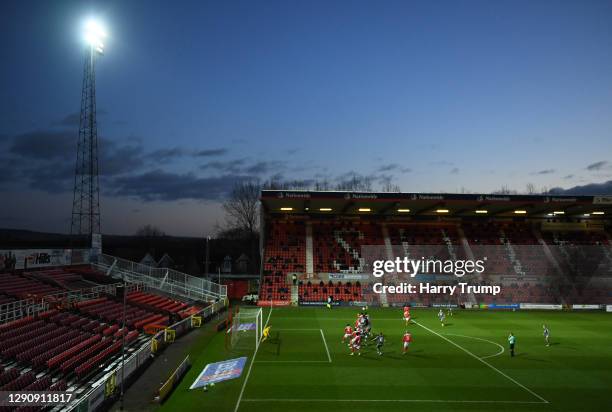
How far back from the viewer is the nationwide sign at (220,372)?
65.9 ft

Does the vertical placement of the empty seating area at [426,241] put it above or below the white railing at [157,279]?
above

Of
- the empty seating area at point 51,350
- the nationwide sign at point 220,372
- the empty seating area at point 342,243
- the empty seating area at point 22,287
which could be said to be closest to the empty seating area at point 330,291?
the empty seating area at point 342,243

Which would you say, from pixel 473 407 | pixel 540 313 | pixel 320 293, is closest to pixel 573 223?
pixel 540 313

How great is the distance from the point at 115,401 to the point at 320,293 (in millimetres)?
33719

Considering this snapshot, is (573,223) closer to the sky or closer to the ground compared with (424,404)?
closer to the sky

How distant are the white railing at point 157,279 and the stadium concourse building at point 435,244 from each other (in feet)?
20.4

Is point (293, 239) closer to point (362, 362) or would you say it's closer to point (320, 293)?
point (320, 293)

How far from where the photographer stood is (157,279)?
43.8 metres

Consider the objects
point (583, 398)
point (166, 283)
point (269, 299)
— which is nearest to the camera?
point (583, 398)

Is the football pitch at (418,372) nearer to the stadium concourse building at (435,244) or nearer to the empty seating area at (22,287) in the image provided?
the empty seating area at (22,287)

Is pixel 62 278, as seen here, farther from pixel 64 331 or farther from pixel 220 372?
pixel 220 372

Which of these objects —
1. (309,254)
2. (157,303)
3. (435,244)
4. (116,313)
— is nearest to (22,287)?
(116,313)

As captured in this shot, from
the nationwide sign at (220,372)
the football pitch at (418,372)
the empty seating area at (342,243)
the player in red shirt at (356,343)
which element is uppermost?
the empty seating area at (342,243)

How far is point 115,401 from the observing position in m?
17.5
